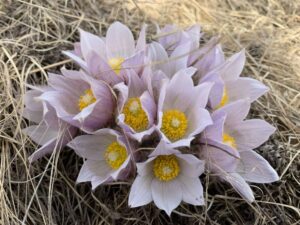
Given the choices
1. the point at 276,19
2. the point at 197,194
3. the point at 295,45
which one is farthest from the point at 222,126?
the point at 276,19

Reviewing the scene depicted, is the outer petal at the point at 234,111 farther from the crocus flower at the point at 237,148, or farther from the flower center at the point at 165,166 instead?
the flower center at the point at 165,166

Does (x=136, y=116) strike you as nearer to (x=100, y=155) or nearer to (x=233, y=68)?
(x=100, y=155)

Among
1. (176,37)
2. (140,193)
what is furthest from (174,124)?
(176,37)

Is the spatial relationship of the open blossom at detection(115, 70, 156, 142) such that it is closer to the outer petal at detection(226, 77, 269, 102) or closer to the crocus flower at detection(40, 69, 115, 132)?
the crocus flower at detection(40, 69, 115, 132)

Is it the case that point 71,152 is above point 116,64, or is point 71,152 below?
below

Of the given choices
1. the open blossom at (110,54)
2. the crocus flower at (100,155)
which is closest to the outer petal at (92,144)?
the crocus flower at (100,155)

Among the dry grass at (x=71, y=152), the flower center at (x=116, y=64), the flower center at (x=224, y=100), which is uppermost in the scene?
the flower center at (x=116, y=64)

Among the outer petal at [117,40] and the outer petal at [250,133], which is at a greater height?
the outer petal at [117,40]
